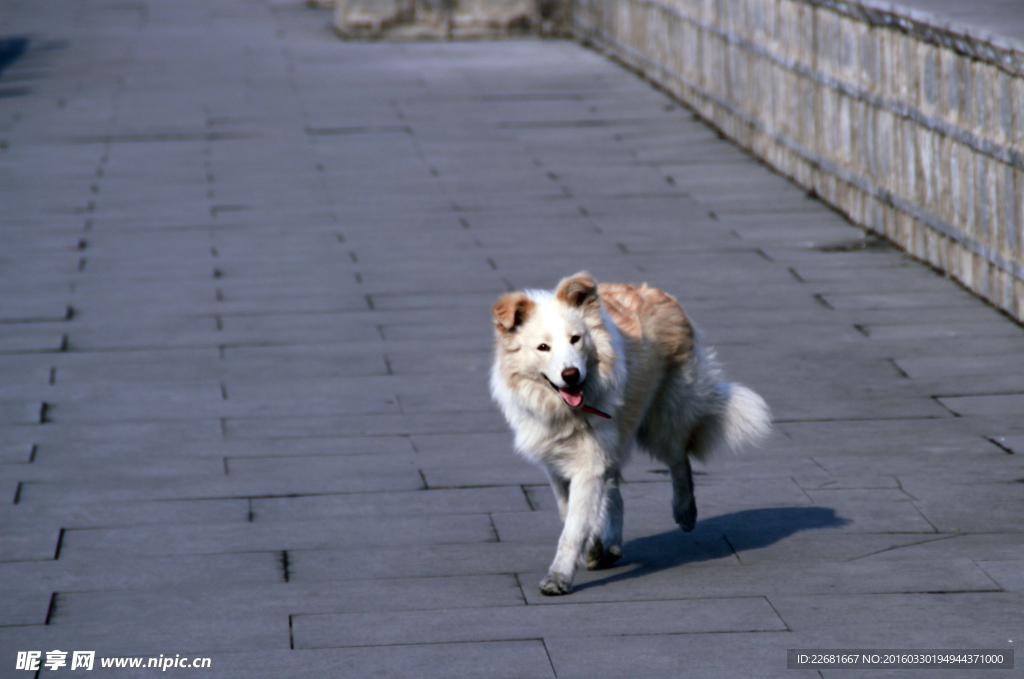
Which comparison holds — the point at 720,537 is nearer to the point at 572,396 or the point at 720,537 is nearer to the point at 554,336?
the point at 572,396

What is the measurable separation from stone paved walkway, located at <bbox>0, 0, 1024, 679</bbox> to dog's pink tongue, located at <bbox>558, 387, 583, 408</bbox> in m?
0.78

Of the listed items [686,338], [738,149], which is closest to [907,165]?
[738,149]

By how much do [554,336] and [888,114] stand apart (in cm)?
649

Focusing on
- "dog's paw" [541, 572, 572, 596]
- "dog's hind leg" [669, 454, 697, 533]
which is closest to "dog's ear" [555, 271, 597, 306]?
"dog's hind leg" [669, 454, 697, 533]

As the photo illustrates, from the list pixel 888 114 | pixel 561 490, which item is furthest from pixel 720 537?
pixel 888 114

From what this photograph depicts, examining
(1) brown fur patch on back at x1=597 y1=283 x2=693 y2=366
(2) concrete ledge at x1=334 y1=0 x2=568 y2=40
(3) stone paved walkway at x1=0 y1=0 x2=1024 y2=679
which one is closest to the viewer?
(3) stone paved walkway at x1=0 y1=0 x2=1024 y2=679

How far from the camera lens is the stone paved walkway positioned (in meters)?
5.04

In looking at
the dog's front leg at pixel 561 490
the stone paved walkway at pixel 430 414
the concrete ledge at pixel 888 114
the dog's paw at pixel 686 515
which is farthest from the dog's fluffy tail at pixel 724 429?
the concrete ledge at pixel 888 114

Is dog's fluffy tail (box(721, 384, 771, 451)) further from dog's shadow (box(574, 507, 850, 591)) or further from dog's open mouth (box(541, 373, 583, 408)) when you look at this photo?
dog's open mouth (box(541, 373, 583, 408))

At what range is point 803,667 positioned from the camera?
4.58 metres

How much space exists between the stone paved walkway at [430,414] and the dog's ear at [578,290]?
3.71 feet

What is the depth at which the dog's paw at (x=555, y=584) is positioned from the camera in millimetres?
5227

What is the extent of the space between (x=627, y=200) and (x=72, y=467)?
6687 millimetres

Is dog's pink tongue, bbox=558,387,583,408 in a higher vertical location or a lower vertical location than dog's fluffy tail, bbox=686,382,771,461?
higher
